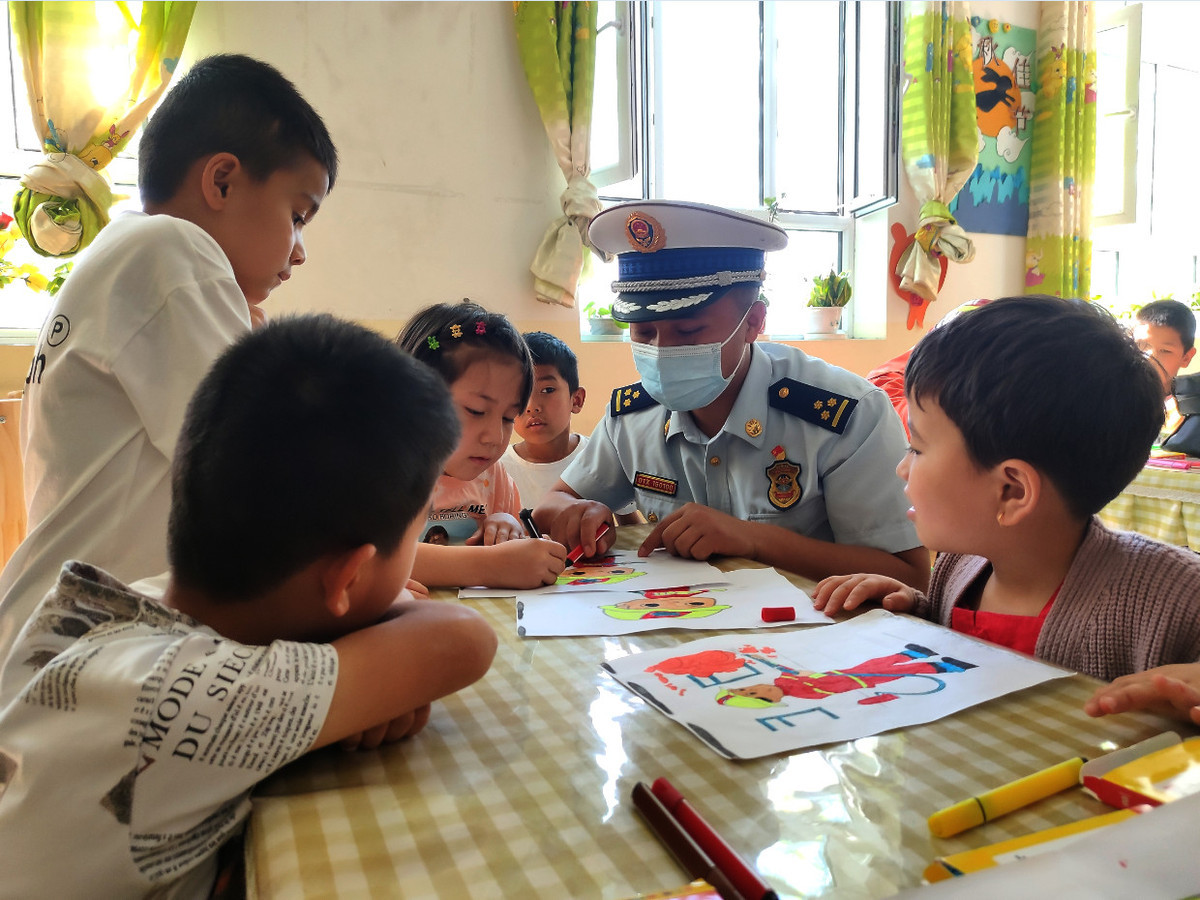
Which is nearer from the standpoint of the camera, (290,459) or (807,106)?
(290,459)

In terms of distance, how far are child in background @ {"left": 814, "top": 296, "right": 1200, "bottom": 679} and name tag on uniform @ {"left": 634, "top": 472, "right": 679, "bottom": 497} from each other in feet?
2.31

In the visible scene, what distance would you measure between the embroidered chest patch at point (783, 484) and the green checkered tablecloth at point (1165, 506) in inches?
54.4

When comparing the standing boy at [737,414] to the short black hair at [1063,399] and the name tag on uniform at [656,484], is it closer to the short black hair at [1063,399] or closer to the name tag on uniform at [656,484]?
the name tag on uniform at [656,484]

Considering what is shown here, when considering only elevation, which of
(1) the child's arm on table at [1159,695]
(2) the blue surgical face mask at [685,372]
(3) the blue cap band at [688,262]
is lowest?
(1) the child's arm on table at [1159,695]

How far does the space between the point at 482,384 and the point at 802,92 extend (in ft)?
12.4

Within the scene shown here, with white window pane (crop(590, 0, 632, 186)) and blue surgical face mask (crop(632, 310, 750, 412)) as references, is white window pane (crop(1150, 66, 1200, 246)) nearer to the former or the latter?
white window pane (crop(590, 0, 632, 186))

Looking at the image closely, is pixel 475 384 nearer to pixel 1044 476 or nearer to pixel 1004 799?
pixel 1044 476

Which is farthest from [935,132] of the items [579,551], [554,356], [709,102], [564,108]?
[579,551]

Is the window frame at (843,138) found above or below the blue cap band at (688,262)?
above

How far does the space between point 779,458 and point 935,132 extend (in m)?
3.75

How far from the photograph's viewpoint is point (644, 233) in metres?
1.65

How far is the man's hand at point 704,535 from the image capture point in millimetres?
1345

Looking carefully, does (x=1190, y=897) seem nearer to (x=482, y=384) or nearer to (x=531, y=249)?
(x=482, y=384)

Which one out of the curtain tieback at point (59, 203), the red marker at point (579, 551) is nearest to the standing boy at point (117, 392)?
the red marker at point (579, 551)
